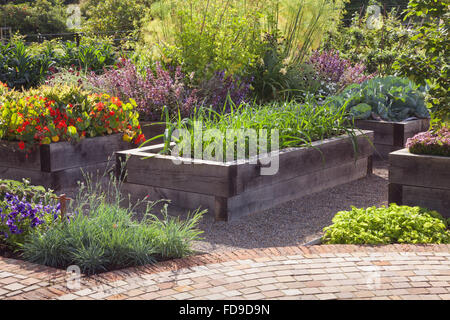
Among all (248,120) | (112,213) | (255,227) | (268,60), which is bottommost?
(255,227)

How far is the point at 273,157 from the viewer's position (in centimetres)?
570

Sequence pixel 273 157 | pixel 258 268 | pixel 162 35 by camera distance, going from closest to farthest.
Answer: pixel 258 268, pixel 273 157, pixel 162 35

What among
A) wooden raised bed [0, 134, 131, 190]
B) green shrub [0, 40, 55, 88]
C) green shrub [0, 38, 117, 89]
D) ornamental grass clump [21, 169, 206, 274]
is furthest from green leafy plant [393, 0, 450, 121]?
green shrub [0, 40, 55, 88]

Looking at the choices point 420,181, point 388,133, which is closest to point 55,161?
point 420,181

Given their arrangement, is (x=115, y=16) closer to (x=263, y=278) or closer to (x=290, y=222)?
(x=290, y=222)

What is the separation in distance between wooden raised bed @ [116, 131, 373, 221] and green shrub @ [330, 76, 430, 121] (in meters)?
1.64

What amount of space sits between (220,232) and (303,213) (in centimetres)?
99

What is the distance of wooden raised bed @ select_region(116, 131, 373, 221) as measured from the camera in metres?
5.35

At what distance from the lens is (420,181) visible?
5.57 m

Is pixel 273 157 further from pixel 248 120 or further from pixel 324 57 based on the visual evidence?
pixel 324 57

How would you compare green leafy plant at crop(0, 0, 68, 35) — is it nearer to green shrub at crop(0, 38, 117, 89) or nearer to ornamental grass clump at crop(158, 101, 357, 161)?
green shrub at crop(0, 38, 117, 89)

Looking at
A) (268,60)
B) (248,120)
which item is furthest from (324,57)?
(248,120)

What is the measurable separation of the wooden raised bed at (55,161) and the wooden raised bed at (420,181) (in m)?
2.91

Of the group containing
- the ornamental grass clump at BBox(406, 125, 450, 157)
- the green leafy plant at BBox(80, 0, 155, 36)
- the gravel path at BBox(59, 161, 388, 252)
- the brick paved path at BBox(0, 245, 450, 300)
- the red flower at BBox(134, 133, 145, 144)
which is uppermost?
the green leafy plant at BBox(80, 0, 155, 36)
